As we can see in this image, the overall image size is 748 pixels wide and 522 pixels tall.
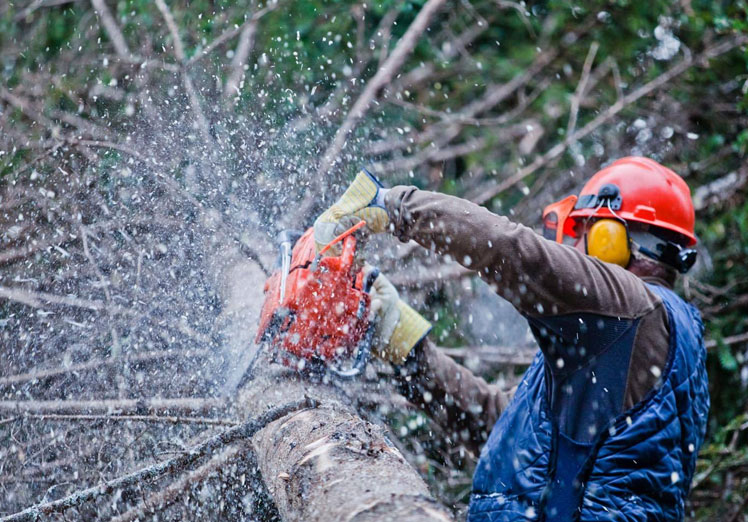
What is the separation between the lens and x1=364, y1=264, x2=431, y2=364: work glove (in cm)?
247

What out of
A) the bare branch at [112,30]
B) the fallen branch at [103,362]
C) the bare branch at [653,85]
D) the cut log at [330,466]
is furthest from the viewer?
the bare branch at [653,85]

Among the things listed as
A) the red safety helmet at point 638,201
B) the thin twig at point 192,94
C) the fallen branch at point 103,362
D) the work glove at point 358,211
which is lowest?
the fallen branch at point 103,362

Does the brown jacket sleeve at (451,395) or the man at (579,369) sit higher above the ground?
the man at (579,369)

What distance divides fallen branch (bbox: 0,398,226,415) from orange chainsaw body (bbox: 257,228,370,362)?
571 millimetres

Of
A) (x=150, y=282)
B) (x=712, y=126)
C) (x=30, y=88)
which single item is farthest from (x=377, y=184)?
(x=712, y=126)

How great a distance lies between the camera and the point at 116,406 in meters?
2.70

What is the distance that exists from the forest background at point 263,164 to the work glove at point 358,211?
0.83 meters

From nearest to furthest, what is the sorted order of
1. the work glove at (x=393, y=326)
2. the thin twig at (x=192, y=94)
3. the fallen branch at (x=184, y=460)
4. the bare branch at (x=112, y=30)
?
the fallen branch at (x=184, y=460), the work glove at (x=393, y=326), the thin twig at (x=192, y=94), the bare branch at (x=112, y=30)

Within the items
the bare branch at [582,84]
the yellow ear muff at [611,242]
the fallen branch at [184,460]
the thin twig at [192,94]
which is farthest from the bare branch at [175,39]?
the bare branch at [582,84]

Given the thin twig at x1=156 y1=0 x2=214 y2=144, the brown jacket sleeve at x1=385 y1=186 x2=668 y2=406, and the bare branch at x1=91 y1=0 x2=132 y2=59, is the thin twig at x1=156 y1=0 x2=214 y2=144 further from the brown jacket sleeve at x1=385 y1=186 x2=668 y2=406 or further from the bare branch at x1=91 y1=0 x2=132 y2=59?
the brown jacket sleeve at x1=385 y1=186 x2=668 y2=406

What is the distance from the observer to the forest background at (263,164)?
115 inches

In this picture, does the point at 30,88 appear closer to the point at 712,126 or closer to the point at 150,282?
the point at 150,282

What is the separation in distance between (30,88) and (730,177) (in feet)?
16.2

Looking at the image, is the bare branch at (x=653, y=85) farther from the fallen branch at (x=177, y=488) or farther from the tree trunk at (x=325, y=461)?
the fallen branch at (x=177, y=488)
